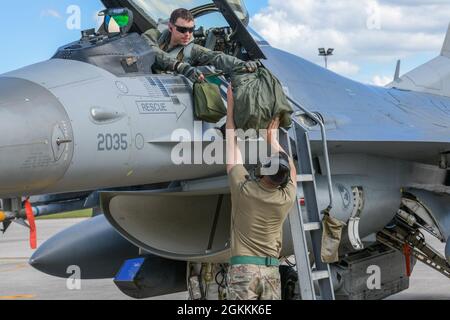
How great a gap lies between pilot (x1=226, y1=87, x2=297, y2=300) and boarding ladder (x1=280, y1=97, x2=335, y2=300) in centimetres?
83

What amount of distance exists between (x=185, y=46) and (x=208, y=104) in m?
0.62

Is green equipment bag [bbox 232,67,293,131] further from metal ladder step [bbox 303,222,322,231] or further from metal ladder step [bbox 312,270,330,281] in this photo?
metal ladder step [bbox 312,270,330,281]

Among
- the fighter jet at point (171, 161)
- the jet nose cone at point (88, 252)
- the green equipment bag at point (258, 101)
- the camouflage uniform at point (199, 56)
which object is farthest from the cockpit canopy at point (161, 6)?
the jet nose cone at point (88, 252)

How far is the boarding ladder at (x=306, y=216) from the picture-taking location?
525 centimetres

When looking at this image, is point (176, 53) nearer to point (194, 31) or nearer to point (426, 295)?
point (194, 31)

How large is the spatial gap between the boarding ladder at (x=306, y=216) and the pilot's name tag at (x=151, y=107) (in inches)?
34.5

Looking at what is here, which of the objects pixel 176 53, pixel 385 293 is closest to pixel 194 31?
pixel 176 53

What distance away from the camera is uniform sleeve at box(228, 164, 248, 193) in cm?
433

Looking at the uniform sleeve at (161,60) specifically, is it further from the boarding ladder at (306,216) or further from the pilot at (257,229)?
the pilot at (257,229)

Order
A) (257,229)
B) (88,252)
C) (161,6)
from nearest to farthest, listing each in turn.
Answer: (257,229) → (161,6) → (88,252)

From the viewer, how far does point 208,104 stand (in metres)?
4.91

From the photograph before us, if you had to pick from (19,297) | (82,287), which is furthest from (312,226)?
(82,287)

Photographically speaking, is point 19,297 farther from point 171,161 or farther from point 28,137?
point 28,137
